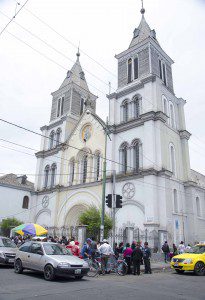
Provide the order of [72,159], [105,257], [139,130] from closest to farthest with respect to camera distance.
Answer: [105,257] < [139,130] < [72,159]

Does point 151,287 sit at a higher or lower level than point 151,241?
lower

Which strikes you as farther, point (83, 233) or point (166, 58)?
point (166, 58)

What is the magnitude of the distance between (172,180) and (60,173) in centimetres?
1451

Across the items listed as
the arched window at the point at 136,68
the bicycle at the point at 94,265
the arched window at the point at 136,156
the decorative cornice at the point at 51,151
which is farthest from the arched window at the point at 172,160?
the bicycle at the point at 94,265

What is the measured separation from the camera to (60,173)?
34.2 metres

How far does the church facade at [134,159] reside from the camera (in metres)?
24.5

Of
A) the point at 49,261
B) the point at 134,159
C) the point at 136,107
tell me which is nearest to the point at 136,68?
the point at 136,107

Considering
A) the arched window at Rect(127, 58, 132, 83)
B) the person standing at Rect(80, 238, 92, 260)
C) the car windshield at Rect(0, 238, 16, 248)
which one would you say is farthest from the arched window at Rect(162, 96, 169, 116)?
the car windshield at Rect(0, 238, 16, 248)

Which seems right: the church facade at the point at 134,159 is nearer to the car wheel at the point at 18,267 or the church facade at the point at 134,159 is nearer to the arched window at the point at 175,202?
the arched window at the point at 175,202

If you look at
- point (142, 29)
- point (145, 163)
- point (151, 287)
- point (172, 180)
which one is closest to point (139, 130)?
point (145, 163)

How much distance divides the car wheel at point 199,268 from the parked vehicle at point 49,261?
6.09 metres

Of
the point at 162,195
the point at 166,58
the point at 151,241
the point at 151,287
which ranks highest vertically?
the point at 166,58

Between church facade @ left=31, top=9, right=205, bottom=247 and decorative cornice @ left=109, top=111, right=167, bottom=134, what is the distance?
0.10 m

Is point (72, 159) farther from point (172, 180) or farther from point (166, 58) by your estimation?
point (166, 58)
